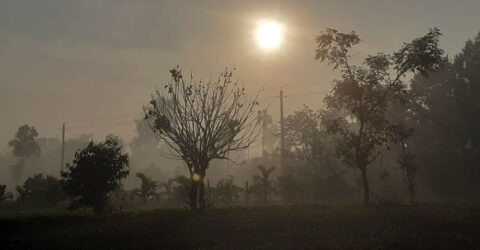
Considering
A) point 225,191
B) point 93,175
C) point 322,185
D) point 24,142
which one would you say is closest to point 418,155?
point 322,185

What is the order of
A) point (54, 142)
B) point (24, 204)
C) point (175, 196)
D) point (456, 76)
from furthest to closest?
point (54, 142) → point (456, 76) → point (175, 196) → point (24, 204)

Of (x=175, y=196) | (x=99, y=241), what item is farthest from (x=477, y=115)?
(x=99, y=241)

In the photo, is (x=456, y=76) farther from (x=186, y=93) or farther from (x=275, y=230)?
(x=275, y=230)

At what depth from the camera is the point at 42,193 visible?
35.5 meters

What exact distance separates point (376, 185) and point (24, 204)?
36854mm

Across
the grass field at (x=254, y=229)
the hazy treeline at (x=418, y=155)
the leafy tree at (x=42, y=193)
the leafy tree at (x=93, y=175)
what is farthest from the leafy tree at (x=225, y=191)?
the grass field at (x=254, y=229)

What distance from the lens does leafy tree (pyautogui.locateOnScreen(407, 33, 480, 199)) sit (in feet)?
168

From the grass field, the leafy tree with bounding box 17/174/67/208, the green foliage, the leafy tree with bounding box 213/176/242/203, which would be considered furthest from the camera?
the green foliage

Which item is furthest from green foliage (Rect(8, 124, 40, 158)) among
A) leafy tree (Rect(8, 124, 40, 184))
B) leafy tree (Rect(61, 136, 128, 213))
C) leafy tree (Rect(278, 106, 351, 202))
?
leafy tree (Rect(61, 136, 128, 213))

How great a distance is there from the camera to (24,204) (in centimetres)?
3822

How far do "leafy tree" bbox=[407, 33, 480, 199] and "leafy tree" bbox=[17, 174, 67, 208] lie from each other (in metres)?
Result: 38.5

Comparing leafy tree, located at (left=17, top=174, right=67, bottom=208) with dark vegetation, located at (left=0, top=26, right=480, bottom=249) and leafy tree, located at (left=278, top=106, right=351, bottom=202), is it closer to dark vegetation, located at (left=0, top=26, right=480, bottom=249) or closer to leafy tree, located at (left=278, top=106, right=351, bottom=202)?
dark vegetation, located at (left=0, top=26, right=480, bottom=249)

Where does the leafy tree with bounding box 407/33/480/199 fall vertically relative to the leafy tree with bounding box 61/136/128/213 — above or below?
above

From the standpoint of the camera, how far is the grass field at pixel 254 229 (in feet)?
46.5
